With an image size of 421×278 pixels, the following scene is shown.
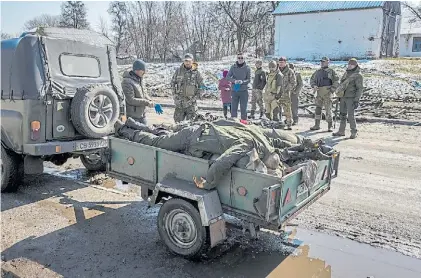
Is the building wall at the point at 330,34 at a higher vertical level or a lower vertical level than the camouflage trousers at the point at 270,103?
higher

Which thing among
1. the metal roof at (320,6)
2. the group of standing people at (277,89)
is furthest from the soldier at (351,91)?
the metal roof at (320,6)

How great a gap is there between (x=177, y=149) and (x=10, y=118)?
283 cm

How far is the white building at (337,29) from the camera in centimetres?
3078

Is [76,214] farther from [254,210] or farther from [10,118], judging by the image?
[254,210]

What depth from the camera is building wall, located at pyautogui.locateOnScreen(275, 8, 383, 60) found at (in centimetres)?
3077

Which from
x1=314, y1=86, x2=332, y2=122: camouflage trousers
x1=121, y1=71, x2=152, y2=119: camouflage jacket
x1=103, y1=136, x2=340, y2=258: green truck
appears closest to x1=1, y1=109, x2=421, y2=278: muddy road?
x1=103, y1=136, x2=340, y2=258: green truck

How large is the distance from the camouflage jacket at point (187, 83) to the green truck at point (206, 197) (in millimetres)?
3929

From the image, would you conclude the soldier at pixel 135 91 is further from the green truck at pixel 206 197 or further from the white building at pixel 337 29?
the white building at pixel 337 29

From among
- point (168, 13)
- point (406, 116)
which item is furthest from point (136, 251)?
point (168, 13)

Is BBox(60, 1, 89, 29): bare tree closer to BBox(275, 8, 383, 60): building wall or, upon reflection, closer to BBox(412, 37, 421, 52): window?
BBox(275, 8, 383, 60): building wall

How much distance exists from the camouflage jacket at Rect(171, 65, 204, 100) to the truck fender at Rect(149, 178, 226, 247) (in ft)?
14.6

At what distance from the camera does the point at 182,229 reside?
405cm

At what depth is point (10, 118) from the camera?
576 centimetres

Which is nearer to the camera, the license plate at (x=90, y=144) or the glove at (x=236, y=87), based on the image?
the license plate at (x=90, y=144)
